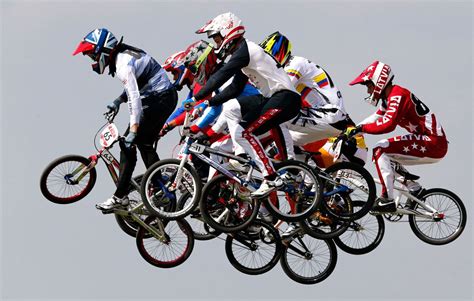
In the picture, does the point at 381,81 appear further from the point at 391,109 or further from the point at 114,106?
the point at 114,106

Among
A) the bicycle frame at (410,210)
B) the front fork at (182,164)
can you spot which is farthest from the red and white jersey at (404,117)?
the front fork at (182,164)

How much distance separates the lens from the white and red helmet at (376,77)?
33.3 m

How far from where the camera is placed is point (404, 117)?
3341 centimetres

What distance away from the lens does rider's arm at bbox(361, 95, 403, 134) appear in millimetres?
32750

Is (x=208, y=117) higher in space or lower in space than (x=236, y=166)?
higher

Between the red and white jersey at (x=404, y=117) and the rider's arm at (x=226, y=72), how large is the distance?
13.9 ft

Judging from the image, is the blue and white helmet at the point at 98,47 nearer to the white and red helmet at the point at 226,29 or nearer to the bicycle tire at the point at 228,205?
the white and red helmet at the point at 226,29

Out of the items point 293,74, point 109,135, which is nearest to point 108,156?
point 109,135

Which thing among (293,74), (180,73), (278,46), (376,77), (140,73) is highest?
(278,46)

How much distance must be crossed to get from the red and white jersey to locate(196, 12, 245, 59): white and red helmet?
4093mm

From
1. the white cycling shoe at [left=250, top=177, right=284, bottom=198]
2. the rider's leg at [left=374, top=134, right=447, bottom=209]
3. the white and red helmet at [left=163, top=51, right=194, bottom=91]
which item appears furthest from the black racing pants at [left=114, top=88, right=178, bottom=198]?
the rider's leg at [left=374, top=134, right=447, bottom=209]

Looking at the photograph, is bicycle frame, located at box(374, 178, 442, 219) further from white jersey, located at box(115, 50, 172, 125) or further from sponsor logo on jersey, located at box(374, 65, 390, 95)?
white jersey, located at box(115, 50, 172, 125)

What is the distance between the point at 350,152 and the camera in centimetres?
3422

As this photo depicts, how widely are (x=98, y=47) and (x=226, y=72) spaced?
4078mm
